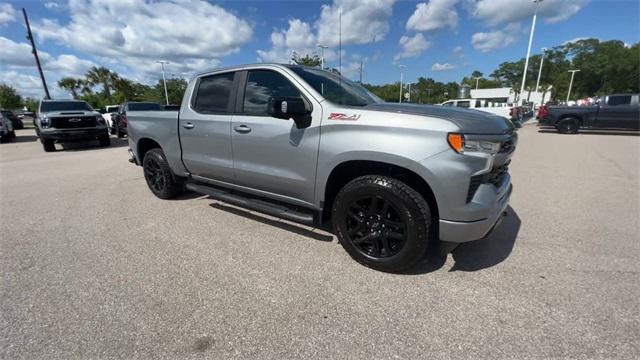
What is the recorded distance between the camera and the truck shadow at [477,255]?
2752mm

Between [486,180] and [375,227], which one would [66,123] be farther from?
[486,180]

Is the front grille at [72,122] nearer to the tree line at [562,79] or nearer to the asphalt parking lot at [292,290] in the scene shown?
the asphalt parking lot at [292,290]

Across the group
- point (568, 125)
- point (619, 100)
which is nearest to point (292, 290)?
point (568, 125)

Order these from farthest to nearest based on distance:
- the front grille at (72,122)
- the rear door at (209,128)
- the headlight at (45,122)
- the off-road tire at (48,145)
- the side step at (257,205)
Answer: the off-road tire at (48,145) < the front grille at (72,122) < the headlight at (45,122) < the rear door at (209,128) < the side step at (257,205)

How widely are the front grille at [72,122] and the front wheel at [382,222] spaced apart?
11.8 m

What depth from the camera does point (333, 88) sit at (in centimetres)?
316

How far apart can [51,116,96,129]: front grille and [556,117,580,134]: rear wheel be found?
774 inches

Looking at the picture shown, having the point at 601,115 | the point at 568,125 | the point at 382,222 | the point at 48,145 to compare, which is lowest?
the point at 48,145

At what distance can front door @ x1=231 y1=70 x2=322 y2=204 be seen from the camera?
2851mm

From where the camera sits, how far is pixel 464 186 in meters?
2.22

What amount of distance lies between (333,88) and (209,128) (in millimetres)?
1581

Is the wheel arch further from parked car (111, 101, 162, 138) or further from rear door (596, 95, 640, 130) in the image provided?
rear door (596, 95, 640, 130)

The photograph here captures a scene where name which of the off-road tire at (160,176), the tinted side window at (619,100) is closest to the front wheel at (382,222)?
the off-road tire at (160,176)

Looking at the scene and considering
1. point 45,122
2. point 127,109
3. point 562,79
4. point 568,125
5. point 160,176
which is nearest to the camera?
point 160,176
